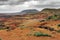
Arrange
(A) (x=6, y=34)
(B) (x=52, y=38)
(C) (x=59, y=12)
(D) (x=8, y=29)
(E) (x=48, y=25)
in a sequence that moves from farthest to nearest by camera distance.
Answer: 1. (C) (x=59, y=12)
2. (E) (x=48, y=25)
3. (D) (x=8, y=29)
4. (A) (x=6, y=34)
5. (B) (x=52, y=38)

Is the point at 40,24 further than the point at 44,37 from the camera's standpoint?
Yes

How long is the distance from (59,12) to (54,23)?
8973 mm

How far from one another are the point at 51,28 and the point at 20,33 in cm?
349

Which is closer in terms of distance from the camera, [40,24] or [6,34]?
[6,34]

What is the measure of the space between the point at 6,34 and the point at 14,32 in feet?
2.83

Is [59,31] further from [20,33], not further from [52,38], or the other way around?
[20,33]

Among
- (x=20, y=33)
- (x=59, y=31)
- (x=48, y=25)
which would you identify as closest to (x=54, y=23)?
(x=48, y=25)

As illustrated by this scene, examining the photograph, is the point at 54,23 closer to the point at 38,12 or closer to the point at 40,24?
the point at 40,24

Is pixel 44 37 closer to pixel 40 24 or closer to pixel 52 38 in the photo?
pixel 52 38

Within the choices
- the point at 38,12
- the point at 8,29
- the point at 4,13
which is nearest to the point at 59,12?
the point at 38,12

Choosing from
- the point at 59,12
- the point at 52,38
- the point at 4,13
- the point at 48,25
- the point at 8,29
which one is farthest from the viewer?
the point at 59,12

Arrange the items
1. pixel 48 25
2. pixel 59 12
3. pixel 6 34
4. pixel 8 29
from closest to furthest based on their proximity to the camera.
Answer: pixel 6 34 → pixel 8 29 → pixel 48 25 → pixel 59 12

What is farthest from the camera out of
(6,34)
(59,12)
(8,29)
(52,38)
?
(59,12)

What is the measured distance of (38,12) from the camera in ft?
92.8
